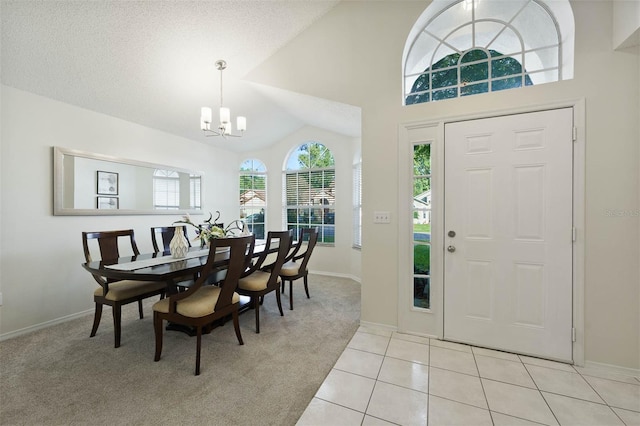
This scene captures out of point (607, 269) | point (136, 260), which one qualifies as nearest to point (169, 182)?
point (136, 260)

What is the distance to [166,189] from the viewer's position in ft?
13.3

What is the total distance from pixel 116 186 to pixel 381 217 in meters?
3.42

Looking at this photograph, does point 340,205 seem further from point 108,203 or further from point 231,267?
point 108,203

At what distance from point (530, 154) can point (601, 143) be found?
1.44 ft

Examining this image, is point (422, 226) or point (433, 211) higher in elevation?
point (433, 211)

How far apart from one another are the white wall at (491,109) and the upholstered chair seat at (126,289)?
7.09 feet

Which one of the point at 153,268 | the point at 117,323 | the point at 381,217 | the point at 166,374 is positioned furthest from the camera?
the point at 381,217

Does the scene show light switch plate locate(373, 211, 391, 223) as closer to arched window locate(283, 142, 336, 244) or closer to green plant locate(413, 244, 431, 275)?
green plant locate(413, 244, 431, 275)

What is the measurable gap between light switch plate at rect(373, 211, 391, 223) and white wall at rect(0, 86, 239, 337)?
132 inches

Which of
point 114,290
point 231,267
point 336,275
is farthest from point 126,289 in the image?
point 336,275

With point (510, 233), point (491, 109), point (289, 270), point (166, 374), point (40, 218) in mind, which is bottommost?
point (166, 374)

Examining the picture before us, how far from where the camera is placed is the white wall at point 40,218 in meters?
2.45

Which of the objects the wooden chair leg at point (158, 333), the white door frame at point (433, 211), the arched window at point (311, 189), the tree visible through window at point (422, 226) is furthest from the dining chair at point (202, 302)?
the arched window at point (311, 189)

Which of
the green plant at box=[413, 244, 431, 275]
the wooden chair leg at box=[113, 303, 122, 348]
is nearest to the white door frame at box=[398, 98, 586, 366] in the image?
the green plant at box=[413, 244, 431, 275]
